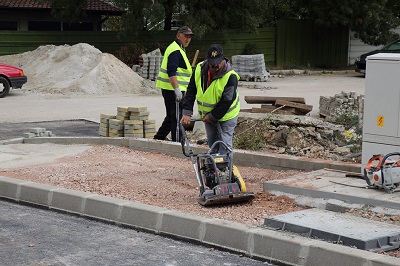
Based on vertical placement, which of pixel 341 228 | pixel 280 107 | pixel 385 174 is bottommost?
pixel 341 228

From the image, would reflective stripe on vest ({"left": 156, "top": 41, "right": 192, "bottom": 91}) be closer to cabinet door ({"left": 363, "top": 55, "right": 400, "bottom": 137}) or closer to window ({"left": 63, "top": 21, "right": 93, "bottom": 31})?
cabinet door ({"left": 363, "top": 55, "right": 400, "bottom": 137})

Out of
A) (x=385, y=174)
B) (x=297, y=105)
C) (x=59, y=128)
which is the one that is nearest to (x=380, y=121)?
(x=385, y=174)

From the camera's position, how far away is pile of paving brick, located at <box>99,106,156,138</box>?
46.3 ft

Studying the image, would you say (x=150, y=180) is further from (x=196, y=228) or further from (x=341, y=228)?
(x=341, y=228)

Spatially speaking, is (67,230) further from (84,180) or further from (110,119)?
(110,119)

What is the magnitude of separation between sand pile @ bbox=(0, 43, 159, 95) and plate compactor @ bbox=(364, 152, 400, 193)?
16.4m

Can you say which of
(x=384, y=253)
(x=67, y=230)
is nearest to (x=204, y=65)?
(x=67, y=230)

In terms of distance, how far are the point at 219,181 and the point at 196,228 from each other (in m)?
0.96

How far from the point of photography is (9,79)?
75.9 feet

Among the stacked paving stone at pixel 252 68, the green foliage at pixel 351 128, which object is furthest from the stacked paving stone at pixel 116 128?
the stacked paving stone at pixel 252 68

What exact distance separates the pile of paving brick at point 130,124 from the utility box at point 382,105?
5.29 m

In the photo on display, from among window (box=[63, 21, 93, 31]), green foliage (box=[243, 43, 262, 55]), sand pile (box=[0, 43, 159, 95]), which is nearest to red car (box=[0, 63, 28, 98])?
sand pile (box=[0, 43, 159, 95])

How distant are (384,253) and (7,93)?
17.8 meters

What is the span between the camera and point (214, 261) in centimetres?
741
